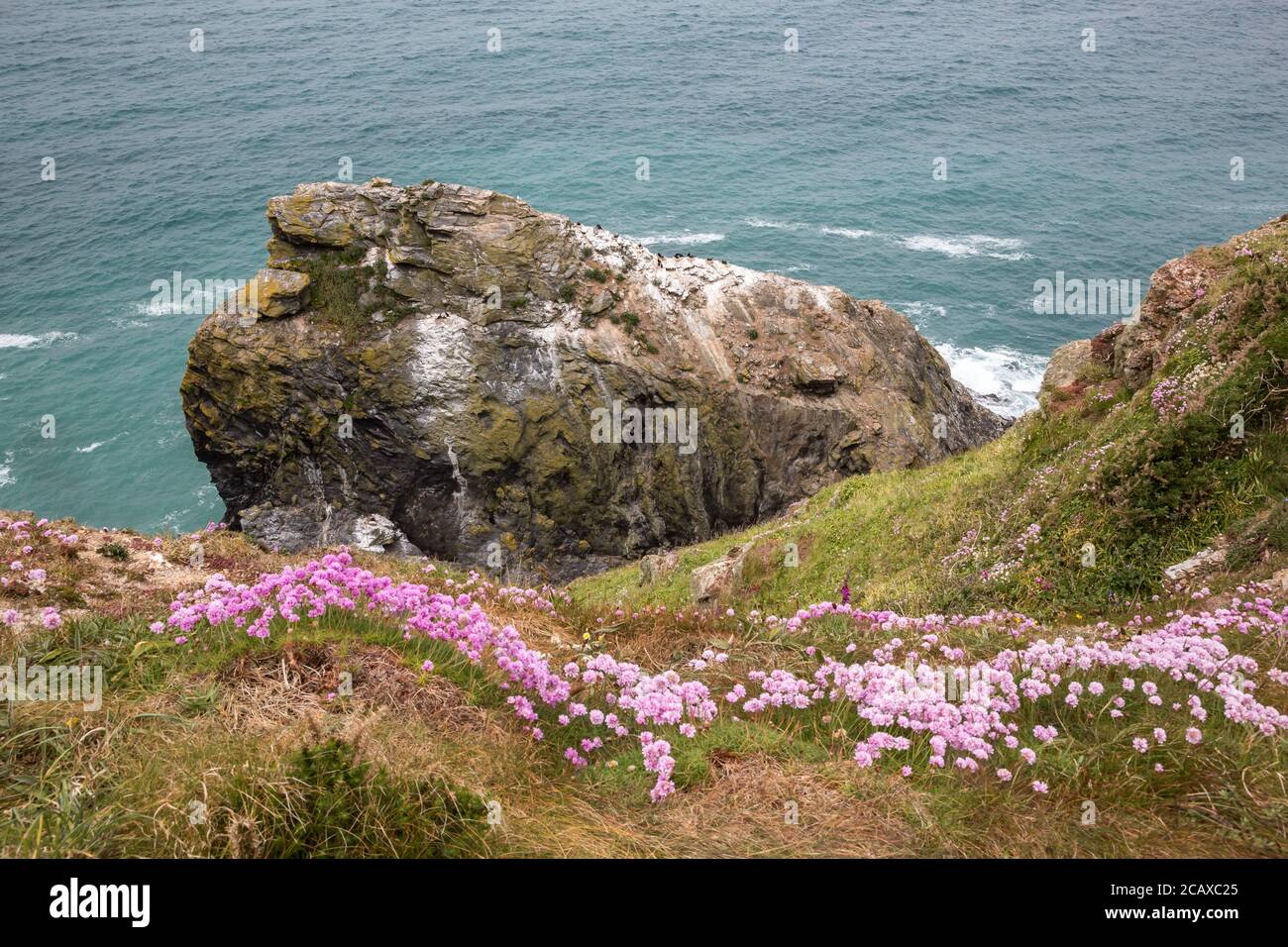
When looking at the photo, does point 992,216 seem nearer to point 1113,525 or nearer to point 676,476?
point 676,476

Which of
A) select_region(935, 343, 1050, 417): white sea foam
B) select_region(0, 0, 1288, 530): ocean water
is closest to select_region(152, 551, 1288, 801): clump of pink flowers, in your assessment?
select_region(935, 343, 1050, 417): white sea foam

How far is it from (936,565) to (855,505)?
695 centimetres

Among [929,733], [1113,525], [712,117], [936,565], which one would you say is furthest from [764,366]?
[712,117]

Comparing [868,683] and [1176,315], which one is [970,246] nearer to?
[1176,315]

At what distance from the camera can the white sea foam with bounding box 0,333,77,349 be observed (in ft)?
192

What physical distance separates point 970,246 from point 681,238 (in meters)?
22.5

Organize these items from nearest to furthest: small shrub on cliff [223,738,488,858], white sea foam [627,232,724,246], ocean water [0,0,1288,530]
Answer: small shrub on cliff [223,738,488,858], ocean water [0,0,1288,530], white sea foam [627,232,724,246]

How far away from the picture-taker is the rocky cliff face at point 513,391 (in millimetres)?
37875

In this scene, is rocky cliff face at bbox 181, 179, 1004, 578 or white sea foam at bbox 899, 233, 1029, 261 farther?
white sea foam at bbox 899, 233, 1029, 261

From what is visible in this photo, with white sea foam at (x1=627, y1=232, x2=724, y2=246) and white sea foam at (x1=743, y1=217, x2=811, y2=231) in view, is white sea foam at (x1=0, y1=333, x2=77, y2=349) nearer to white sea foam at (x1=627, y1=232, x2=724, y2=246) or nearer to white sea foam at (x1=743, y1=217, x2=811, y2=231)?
white sea foam at (x1=627, y1=232, x2=724, y2=246)

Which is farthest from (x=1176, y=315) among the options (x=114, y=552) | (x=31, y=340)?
(x=31, y=340)

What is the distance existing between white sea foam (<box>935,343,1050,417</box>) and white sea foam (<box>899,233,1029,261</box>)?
13.3m

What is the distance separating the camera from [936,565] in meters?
18.9

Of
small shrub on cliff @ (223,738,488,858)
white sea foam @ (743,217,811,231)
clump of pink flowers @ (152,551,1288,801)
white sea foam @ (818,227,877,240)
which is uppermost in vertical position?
white sea foam @ (743,217,811,231)
